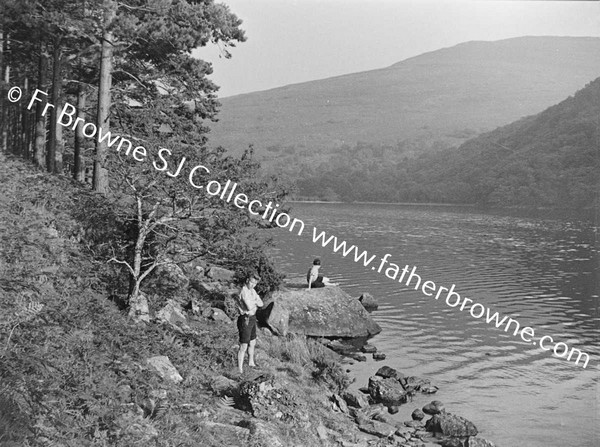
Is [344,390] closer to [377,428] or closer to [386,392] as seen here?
[386,392]

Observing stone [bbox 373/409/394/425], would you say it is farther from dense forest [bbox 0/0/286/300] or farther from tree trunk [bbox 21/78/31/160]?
tree trunk [bbox 21/78/31/160]

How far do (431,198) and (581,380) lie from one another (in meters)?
140

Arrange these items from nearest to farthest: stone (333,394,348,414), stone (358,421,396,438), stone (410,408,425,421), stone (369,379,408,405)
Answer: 1. stone (358,421,396,438)
2. stone (333,394,348,414)
3. stone (410,408,425,421)
4. stone (369,379,408,405)

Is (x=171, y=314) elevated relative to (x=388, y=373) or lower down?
elevated

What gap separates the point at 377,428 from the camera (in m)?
14.2

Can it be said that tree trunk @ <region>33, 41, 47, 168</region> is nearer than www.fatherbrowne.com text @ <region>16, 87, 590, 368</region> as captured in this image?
No

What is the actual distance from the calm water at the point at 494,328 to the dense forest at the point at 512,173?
67285mm

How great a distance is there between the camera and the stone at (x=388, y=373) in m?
19.1

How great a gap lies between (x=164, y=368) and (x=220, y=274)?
1256 centimetres

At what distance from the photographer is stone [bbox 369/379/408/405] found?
17.3 meters

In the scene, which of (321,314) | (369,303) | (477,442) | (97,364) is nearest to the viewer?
(97,364)

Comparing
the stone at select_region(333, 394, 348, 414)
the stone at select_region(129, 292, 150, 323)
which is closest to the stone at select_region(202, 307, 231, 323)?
the stone at select_region(129, 292, 150, 323)

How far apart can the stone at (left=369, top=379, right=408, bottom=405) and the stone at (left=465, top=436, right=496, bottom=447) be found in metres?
3.22

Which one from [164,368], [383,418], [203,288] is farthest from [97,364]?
[203,288]
